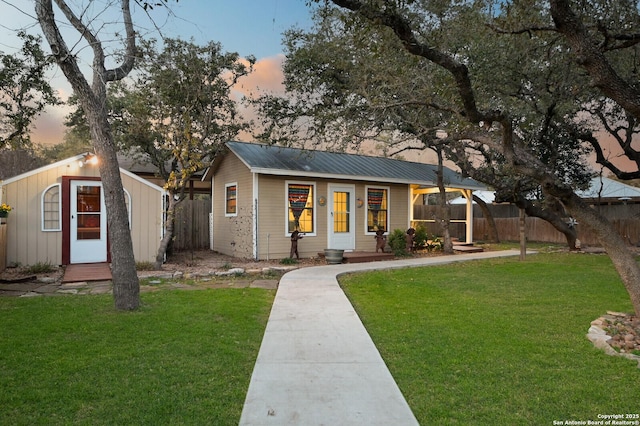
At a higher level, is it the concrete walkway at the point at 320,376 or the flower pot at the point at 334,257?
the flower pot at the point at 334,257

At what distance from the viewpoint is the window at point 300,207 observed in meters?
12.4

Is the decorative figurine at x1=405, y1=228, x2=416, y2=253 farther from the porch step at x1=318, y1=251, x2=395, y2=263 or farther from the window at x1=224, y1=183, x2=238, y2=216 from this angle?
the window at x1=224, y1=183, x2=238, y2=216

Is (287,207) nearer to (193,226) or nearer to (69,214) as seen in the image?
(193,226)

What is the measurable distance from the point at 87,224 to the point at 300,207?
5503mm

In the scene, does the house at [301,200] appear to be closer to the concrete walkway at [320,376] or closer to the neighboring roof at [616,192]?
the concrete walkway at [320,376]

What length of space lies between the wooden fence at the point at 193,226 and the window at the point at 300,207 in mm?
4305

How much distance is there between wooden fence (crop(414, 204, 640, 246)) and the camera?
58.3 ft

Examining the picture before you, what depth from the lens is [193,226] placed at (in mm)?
15234

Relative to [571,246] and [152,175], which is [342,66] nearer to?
[152,175]

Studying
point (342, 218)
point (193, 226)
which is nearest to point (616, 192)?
point (342, 218)

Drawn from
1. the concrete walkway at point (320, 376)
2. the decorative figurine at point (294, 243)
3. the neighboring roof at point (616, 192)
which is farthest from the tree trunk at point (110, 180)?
the neighboring roof at point (616, 192)

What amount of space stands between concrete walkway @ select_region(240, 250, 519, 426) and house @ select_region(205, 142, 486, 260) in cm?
609

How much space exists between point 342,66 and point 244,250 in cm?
585

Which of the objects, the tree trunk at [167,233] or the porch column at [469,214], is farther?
the porch column at [469,214]
